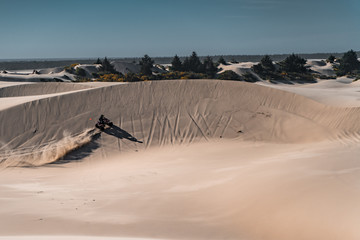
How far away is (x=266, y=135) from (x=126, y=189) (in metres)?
7.61

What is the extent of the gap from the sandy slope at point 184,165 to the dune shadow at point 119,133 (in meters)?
0.04

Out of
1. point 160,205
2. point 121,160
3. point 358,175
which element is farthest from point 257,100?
point 160,205

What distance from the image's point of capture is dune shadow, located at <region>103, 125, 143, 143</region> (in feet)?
44.2

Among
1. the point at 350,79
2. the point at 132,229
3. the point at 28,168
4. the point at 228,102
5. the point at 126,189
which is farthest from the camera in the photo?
the point at 350,79

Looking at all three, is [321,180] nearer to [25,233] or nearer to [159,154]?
[25,233]

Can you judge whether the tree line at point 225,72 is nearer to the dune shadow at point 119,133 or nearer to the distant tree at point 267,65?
the distant tree at point 267,65

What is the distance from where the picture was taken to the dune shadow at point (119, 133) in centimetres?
1346

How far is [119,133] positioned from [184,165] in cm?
452

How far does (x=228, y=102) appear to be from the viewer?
52.6ft

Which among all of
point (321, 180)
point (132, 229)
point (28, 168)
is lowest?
point (28, 168)

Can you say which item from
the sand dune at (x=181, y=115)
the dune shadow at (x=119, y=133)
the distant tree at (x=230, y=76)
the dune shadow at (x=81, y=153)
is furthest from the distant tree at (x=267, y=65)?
the dune shadow at (x=81, y=153)

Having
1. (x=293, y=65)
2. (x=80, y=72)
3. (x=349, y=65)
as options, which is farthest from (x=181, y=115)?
(x=349, y=65)

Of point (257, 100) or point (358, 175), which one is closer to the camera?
point (358, 175)

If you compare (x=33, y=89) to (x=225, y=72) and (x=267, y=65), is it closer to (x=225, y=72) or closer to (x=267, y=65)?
(x=225, y=72)
